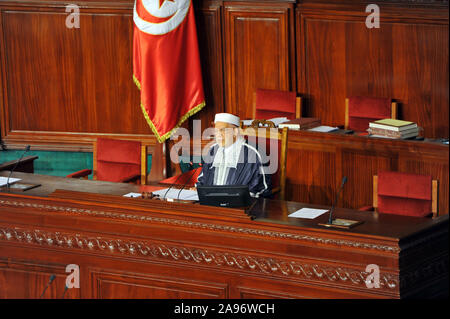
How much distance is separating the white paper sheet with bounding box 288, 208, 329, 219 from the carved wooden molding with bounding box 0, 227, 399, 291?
36 centimetres

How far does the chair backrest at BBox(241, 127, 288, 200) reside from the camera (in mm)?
5559

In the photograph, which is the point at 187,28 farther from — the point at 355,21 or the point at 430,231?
the point at 430,231

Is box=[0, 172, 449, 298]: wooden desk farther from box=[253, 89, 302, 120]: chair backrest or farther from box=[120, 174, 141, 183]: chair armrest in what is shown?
box=[253, 89, 302, 120]: chair backrest

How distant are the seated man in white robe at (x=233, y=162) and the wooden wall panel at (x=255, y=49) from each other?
217 cm

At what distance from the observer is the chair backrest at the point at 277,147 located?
5.56 metres

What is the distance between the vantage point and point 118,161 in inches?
241

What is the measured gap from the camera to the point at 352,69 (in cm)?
727

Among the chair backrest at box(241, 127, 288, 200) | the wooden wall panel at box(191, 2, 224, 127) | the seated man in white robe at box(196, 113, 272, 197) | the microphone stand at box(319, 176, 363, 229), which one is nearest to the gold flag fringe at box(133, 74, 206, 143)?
the wooden wall panel at box(191, 2, 224, 127)

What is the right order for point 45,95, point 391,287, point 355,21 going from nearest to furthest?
1. point 391,287
2. point 355,21
3. point 45,95

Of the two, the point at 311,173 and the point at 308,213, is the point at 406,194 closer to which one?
the point at 308,213

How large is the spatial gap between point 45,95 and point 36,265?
3818 mm

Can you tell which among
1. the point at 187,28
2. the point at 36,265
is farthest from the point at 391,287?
the point at 187,28

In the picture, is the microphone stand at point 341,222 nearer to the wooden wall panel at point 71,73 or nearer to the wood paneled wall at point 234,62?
the wood paneled wall at point 234,62
